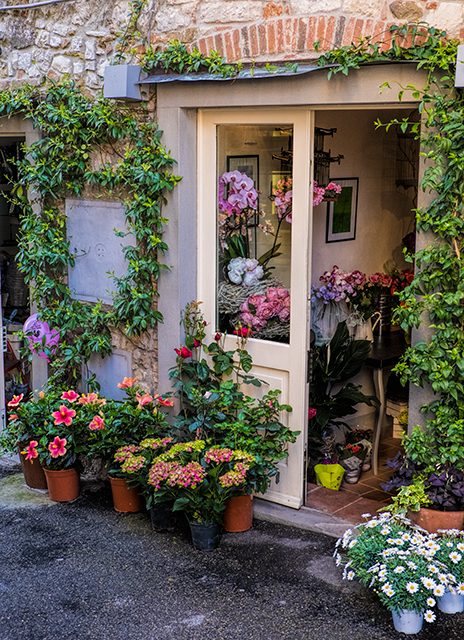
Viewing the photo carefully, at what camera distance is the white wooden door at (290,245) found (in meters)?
4.55

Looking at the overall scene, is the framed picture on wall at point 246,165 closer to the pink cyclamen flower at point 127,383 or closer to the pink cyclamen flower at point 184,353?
the pink cyclamen flower at point 184,353

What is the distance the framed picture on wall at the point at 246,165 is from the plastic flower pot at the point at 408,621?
2.72m

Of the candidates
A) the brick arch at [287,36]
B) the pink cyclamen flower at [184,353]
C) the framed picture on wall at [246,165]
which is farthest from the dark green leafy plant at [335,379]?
the brick arch at [287,36]

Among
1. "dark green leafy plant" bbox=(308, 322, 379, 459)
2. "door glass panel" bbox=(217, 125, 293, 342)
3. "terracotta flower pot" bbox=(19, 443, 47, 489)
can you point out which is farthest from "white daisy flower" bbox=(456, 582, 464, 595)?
"terracotta flower pot" bbox=(19, 443, 47, 489)

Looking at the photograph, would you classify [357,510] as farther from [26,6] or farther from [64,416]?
[26,6]

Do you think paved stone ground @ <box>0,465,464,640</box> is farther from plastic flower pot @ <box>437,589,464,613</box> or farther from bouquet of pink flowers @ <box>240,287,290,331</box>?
bouquet of pink flowers @ <box>240,287,290,331</box>

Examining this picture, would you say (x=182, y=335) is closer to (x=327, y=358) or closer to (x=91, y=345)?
(x=91, y=345)

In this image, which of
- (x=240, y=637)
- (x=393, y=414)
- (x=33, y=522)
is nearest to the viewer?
(x=240, y=637)

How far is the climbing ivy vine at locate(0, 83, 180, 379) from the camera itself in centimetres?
493

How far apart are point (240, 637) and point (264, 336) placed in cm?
196

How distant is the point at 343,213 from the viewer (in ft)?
20.0

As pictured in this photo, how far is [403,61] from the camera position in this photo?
3.78 m

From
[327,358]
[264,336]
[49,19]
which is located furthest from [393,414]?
[49,19]

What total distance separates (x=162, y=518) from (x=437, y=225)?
2.41 metres
